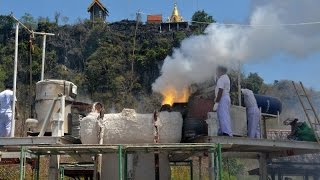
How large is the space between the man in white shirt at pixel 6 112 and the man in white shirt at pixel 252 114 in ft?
18.1

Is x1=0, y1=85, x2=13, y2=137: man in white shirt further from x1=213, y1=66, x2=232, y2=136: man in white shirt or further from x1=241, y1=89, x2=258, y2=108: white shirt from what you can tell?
x1=241, y1=89, x2=258, y2=108: white shirt

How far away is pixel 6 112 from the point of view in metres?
12.1

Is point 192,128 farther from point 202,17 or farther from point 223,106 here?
point 202,17

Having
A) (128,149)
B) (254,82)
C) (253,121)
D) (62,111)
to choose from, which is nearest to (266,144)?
(253,121)

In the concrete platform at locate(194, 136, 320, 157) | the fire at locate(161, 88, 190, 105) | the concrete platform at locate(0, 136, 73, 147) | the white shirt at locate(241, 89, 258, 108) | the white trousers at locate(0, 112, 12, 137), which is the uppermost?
the fire at locate(161, 88, 190, 105)

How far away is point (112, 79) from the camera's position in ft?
209

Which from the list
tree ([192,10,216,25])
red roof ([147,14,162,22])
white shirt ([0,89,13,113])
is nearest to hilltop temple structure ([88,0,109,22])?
red roof ([147,14,162,22])

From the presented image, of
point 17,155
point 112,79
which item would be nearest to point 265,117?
point 17,155

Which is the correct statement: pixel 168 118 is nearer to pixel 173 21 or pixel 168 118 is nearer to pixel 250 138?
pixel 250 138

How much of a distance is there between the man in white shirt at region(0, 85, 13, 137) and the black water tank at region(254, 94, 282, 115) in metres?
5.99

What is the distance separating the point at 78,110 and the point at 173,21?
6853 cm

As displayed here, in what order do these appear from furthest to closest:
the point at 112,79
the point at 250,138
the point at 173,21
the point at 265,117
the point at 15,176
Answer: the point at 173,21, the point at 112,79, the point at 15,176, the point at 265,117, the point at 250,138

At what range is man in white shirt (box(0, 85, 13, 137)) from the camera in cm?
1201

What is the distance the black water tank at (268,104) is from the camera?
12984 millimetres
